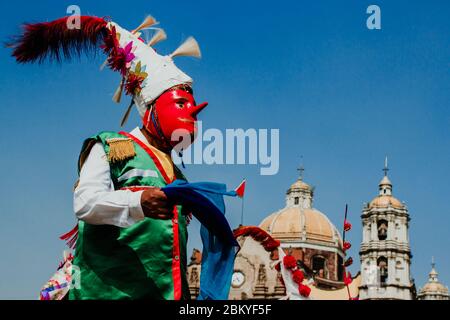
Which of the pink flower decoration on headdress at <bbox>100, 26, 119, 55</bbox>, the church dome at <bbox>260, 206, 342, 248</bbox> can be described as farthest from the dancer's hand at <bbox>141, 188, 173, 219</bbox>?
the church dome at <bbox>260, 206, 342, 248</bbox>

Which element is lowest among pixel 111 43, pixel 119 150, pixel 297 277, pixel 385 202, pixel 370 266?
pixel 119 150

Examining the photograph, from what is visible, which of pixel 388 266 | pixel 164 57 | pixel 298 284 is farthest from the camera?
pixel 388 266

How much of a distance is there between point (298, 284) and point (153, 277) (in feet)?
41.3

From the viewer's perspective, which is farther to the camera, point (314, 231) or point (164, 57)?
point (314, 231)

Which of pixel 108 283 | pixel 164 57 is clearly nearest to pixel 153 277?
pixel 108 283

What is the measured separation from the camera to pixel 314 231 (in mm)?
52656

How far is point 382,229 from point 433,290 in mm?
13744

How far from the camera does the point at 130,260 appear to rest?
4.78m

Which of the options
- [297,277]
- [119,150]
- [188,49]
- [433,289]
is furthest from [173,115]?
[433,289]

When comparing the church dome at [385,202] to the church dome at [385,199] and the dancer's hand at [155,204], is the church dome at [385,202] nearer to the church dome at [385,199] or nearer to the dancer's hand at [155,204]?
the church dome at [385,199]

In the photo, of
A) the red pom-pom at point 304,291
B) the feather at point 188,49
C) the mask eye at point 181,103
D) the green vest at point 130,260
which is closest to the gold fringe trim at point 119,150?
the green vest at point 130,260

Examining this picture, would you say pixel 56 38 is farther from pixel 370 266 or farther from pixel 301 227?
pixel 301 227
